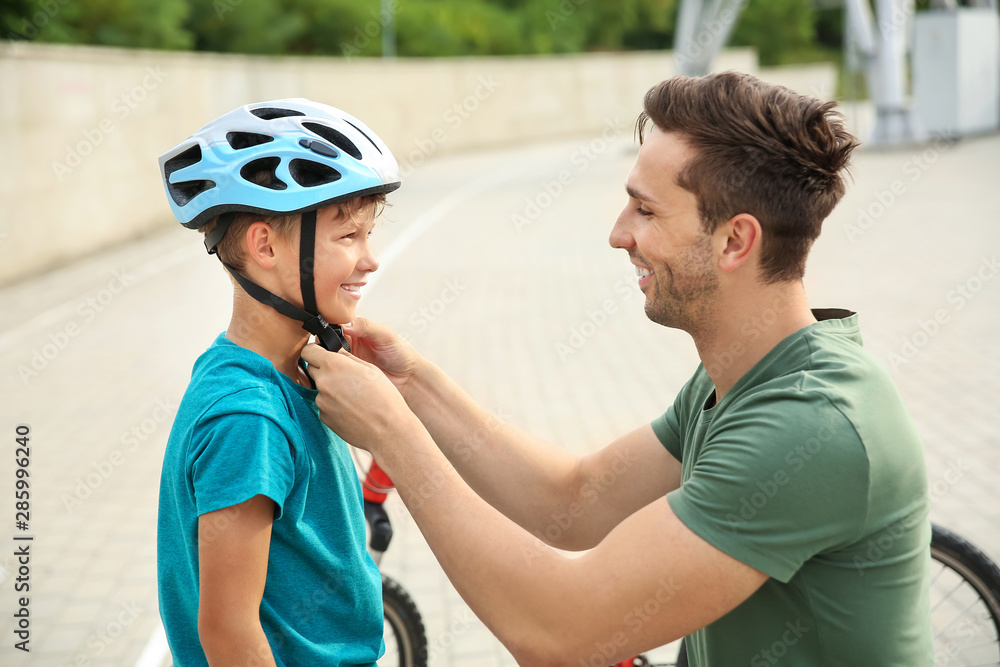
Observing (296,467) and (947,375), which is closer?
(296,467)

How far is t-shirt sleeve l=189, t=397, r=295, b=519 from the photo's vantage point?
1.97m

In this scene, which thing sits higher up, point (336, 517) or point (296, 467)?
point (296, 467)

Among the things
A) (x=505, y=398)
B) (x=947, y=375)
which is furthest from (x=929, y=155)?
(x=505, y=398)

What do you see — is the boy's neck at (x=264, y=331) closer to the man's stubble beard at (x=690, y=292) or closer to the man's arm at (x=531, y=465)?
the man's arm at (x=531, y=465)

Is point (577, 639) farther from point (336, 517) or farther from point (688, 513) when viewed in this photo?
point (336, 517)

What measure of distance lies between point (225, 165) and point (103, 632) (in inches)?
119

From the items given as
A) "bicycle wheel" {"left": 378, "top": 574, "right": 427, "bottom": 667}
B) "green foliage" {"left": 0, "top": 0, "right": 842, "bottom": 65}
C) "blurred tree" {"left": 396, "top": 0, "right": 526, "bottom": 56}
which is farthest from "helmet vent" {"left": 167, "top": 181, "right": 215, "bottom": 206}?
"blurred tree" {"left": 396, "top": 0, "right": 526, "bottom": 56}

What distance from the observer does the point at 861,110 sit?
44.5 metres

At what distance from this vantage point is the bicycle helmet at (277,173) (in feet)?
7.68

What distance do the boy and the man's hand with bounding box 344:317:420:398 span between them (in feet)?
1.08

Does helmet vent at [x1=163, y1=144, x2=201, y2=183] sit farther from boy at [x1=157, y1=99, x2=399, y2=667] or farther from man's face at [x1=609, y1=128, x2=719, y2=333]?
man's face at [x1=609, y1=128, x2=719, y2=333]

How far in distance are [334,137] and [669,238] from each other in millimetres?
892

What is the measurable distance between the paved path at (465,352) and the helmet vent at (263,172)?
3.41 feet

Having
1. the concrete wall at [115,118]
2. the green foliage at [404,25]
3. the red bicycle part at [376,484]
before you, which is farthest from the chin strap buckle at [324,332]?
the green foliage at [404,25]
